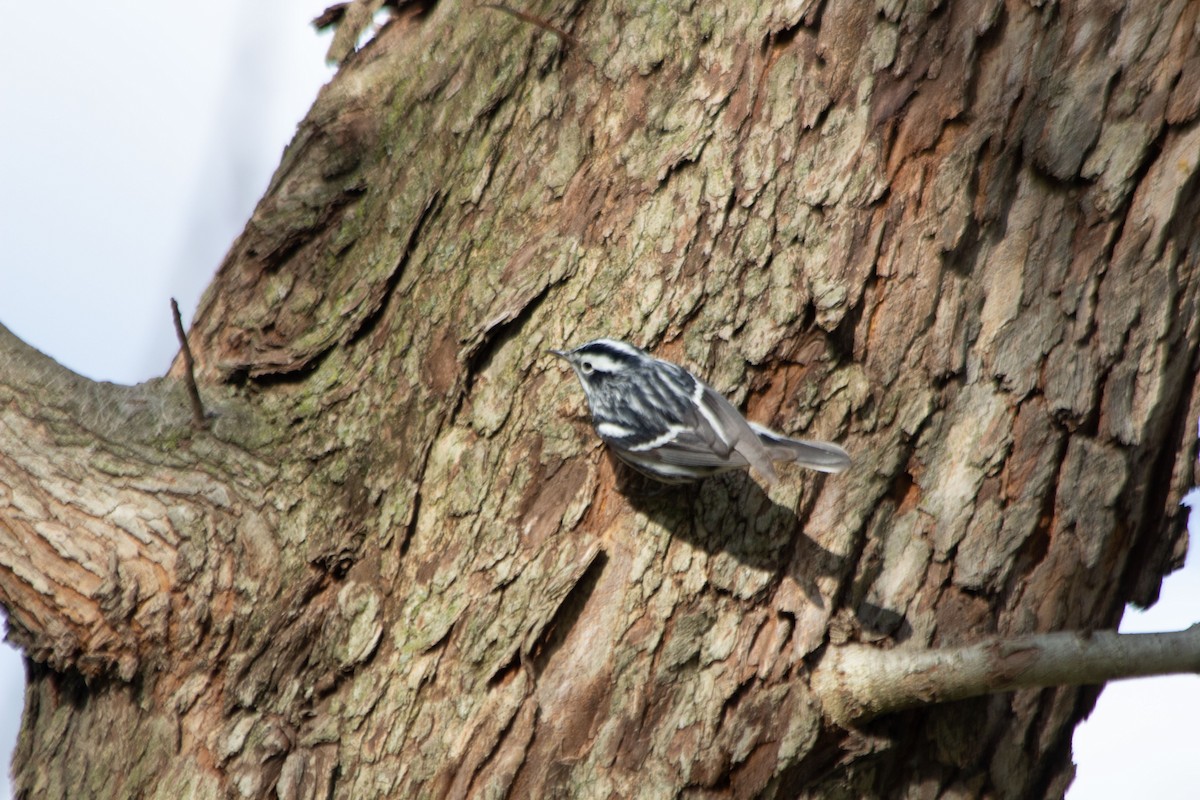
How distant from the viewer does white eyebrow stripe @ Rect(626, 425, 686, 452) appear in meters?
2.96

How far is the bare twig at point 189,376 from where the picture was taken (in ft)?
9.31

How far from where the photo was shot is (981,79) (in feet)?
10.0

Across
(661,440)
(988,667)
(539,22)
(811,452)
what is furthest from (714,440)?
(539,22)

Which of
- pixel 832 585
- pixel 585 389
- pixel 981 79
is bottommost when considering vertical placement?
pixel 832 585

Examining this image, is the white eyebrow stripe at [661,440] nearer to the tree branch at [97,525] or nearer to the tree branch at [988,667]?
the tree branch at [988,667]

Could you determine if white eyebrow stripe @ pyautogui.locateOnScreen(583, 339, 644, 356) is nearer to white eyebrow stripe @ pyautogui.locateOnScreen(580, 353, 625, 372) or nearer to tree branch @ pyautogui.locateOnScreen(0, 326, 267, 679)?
white eyebrow stripe @ pyautogui.locateOnScreen(580, 353, 625, 372)

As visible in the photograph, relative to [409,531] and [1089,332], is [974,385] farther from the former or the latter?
[409,531]

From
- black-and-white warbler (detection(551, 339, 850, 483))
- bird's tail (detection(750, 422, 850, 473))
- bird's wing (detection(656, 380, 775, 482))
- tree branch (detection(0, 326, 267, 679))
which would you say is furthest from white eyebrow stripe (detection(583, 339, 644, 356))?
tree branch (detection(0, 326, 267, 679))

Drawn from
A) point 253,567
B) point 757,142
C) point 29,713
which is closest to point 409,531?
point 253,567

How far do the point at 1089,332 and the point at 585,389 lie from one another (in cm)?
145

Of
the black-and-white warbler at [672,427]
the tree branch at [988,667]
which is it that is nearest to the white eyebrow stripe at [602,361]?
the black-and-white warbler at [672,427]

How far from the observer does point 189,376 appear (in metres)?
3.00

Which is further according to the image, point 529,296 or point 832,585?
point 529,296

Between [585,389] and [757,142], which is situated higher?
[757,142]
